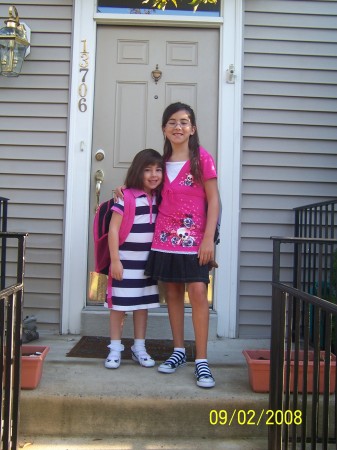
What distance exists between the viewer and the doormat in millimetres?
3068

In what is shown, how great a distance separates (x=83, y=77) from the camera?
3650 millimetres

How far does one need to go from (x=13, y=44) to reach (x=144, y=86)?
3.17 feet

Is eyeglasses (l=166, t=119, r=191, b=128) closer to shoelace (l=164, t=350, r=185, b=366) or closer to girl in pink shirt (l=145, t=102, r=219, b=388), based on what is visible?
girl in pink shirt (l=145, t=102, r=219, b=388)

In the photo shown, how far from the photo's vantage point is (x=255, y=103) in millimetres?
3664

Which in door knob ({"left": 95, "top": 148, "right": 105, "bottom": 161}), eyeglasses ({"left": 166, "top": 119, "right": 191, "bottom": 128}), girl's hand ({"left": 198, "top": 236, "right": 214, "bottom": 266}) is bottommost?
girl's hand ({"left": 198, "top": 236, "right": 214, "bottom": 266})

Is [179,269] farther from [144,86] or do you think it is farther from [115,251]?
[144,86]

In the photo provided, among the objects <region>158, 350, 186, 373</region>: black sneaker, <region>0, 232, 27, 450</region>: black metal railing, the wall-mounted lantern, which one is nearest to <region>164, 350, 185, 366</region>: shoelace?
<region>158, 350, 186, 373</region>: black sneaker

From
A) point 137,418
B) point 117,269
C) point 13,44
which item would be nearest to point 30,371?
point 137,418

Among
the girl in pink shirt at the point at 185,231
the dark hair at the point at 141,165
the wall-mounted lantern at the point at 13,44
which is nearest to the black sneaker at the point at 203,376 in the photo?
the girl in pink shirt at the point at 185,231

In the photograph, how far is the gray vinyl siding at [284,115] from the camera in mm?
3654

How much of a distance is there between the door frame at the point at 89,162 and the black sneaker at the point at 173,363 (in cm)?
79
